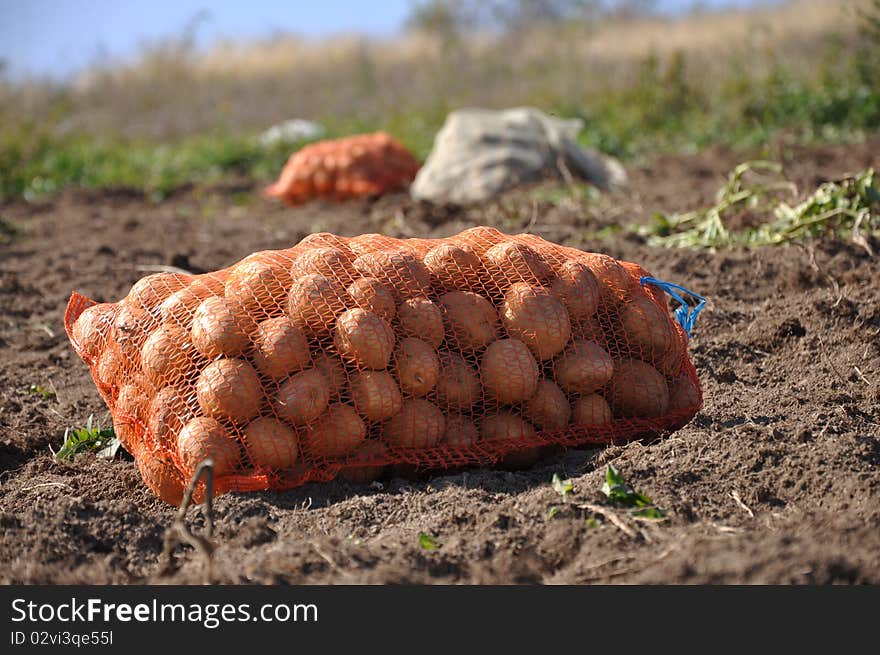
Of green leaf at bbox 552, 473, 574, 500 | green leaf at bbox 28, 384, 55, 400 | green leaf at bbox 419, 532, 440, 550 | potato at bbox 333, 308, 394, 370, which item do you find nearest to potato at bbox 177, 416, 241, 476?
potato at bbox 333, 308, 394, 370

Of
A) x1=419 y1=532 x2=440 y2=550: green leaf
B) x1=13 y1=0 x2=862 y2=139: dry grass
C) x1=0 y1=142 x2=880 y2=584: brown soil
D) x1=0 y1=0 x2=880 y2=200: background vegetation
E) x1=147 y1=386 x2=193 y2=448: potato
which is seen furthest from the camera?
x1=13 y1=0 x2=862 y2=139: dry grass

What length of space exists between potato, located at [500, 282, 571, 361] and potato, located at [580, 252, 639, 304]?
0.97 feet

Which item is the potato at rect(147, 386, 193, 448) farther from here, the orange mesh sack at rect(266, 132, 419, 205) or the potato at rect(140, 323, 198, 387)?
the orange mesh sack at rect(266, 132, 419, 205)

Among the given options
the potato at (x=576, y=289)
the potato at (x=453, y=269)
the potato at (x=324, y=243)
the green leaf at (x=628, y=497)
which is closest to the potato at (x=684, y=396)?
the potato at (x=576, y=289)

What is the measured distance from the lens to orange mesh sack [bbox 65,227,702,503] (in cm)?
317

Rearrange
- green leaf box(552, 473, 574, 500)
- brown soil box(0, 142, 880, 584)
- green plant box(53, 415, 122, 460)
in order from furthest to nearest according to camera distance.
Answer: green plant box(53, 415, 122, 460), green leaf box(552, 473, 574, 500), brown soil box(0, 142, 880, 584)

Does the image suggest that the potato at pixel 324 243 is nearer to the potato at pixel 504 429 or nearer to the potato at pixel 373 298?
the potato at pixel 373 298

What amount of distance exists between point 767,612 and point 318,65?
853 inches

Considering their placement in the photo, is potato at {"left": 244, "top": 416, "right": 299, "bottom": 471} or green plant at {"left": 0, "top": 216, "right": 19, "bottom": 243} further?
green plant at {"left": 0, "top": 216, "right": 19, "bottom": 243}

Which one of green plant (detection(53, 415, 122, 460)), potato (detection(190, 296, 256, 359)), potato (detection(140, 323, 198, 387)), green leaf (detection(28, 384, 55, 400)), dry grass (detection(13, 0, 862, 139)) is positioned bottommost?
dry grass (detection(13, 0, 862, 139))

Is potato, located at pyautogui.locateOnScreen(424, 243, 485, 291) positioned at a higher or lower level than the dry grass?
higher

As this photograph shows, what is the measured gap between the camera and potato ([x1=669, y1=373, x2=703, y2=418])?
3.62 m

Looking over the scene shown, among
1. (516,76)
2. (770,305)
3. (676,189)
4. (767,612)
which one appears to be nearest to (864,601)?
(767,612)

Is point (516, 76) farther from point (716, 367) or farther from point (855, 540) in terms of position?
point (855, 540)
